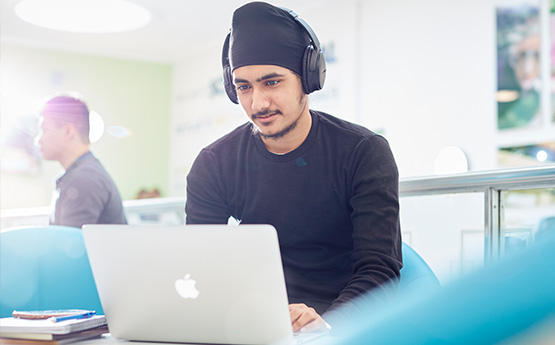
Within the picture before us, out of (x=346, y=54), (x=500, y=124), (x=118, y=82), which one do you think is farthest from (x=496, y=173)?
(x=118, y=82)

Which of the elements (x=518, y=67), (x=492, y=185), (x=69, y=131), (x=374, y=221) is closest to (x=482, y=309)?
(x=374, y=221)

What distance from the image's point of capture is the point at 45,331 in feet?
3.06

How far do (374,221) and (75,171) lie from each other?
1805 millimetres

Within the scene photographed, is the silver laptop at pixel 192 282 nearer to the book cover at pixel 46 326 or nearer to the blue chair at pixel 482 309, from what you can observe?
the book cover at pixel 46 326

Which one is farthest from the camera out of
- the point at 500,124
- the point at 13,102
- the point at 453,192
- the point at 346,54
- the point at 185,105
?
the point at 185,105

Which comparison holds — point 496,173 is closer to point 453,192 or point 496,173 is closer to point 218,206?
point 453,192

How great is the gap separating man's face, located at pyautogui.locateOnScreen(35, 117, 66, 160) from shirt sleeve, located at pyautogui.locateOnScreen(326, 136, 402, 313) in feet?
6.21

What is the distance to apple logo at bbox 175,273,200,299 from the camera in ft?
2.85

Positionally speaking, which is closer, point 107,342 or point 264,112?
point 107,342

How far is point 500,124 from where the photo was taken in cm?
423

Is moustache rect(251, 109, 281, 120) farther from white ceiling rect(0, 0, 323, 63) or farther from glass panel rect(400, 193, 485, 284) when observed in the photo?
white ceiling rect(0, 0, 323, 63)

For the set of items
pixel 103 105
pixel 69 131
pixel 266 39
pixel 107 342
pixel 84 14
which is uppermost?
pixel 84 14

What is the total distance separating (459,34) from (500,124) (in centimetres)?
83

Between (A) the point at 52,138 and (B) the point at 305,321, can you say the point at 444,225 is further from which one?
(A) the point at 52,138
